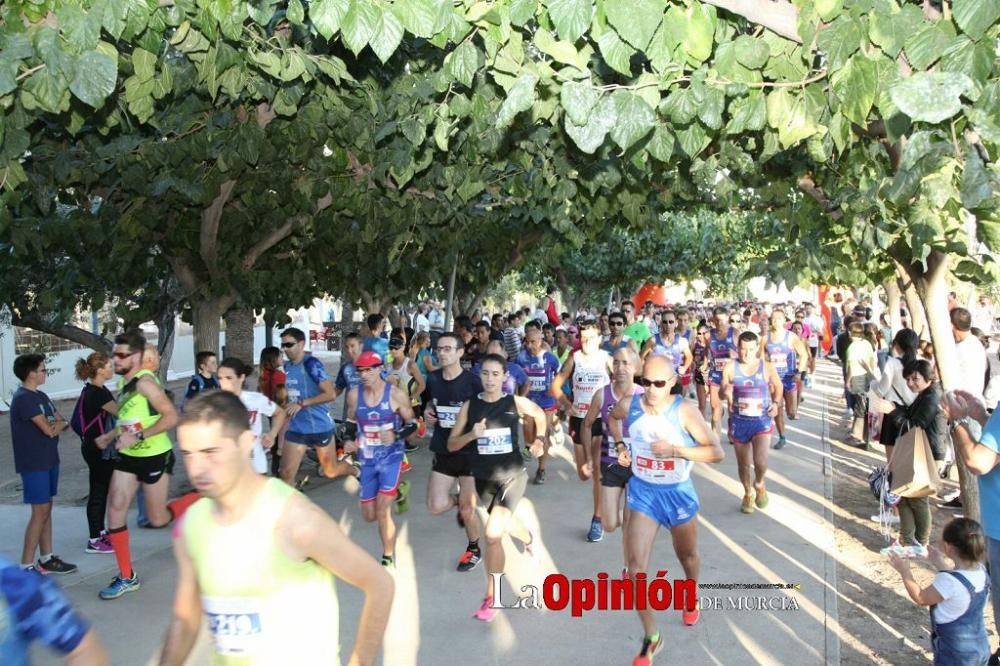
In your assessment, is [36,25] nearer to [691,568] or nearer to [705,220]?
[691,568]

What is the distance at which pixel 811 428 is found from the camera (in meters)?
14.1

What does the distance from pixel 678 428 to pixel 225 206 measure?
5.88 m

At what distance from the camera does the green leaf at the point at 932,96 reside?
2789 millimetres

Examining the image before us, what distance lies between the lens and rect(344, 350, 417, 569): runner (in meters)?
7.01

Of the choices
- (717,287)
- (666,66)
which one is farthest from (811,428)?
(717,287)

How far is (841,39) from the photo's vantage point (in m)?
3.28

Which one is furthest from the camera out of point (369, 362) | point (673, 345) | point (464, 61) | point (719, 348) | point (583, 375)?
point (719, 348)

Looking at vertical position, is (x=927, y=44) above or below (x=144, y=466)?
above

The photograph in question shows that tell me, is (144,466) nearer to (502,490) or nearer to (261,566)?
(502,490)

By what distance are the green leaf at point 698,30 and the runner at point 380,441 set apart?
4.01 meters

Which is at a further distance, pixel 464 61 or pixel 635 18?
pixel 464 61

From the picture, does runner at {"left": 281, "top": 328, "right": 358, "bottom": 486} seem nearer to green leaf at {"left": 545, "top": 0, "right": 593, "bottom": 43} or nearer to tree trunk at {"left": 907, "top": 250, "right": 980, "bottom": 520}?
tree trunk at {"left": 907, "top": 250, "right": 980, "bottom": 520}

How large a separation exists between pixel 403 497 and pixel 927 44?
256 inches

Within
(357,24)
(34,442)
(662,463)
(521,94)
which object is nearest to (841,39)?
(521,94)
